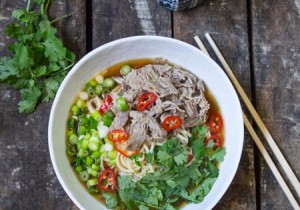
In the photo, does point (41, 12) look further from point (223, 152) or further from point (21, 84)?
point (223, 152)

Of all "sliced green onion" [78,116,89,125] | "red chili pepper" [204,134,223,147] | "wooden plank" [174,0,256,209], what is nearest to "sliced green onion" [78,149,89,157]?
"sliced green onion" [78,116,89,125]

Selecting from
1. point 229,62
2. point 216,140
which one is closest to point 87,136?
point 216,140

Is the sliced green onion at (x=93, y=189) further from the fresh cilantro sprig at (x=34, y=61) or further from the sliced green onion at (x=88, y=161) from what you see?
the fresh cilantro sprig at (x=34, y=61)

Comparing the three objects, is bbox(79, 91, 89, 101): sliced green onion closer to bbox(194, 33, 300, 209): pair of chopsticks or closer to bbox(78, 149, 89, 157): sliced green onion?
bbox(78, 149, 89, 157): sliced green onion

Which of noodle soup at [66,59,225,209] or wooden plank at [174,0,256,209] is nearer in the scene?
noodle soup at [66,59,225,209]

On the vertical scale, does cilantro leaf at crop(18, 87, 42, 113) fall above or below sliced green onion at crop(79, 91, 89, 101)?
below

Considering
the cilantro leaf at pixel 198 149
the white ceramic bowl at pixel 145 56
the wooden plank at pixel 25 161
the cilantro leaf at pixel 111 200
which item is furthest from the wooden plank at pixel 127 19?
the cilantro leaf at pixel 111 200

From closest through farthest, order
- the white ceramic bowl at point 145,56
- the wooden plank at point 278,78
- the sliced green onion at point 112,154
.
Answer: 1. the white ceramic bowl at point 145,56
2. the sliced green onion at point 112,154
3. the wooden plank at point 278,78
